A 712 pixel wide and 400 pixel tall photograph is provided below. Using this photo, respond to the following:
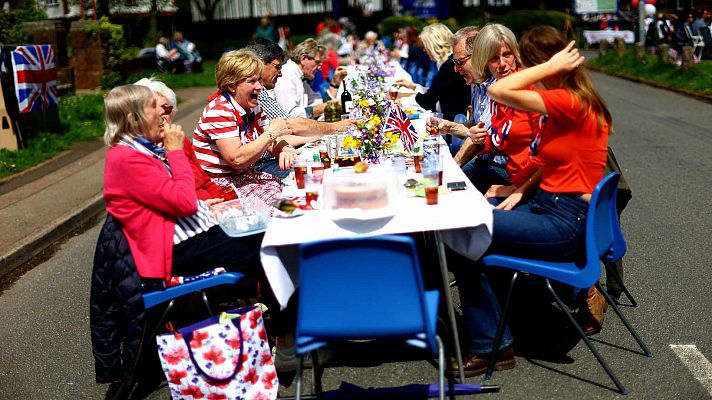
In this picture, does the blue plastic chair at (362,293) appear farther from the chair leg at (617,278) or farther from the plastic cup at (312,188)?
the chair leg at (617,278)

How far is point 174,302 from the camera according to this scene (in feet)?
13.5

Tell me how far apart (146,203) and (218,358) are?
0.85m

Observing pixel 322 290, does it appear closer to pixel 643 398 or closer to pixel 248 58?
pixel 643 398

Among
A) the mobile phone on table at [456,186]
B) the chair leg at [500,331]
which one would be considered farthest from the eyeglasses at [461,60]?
the chair leg at [500,331]

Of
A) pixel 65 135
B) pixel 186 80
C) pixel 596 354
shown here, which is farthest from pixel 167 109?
pixel 186 80

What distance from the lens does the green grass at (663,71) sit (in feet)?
58.4

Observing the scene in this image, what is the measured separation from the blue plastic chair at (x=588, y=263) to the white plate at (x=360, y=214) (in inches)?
Result: 26.3

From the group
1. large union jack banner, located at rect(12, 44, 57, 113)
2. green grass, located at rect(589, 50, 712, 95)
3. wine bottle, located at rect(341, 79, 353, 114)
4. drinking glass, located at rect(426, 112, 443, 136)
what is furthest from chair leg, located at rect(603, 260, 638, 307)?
green grass, located at rect(589, 50, 712, 95)

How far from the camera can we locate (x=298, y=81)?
900 centimetres

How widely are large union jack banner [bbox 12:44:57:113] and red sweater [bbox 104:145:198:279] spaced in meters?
8.44

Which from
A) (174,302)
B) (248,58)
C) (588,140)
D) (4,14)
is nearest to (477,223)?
(588,140)

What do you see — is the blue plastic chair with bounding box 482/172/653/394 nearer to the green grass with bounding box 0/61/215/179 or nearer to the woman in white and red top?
the woman in white and red top

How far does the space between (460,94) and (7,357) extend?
15.8 feet

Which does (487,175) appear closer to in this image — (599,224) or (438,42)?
(599,224)
